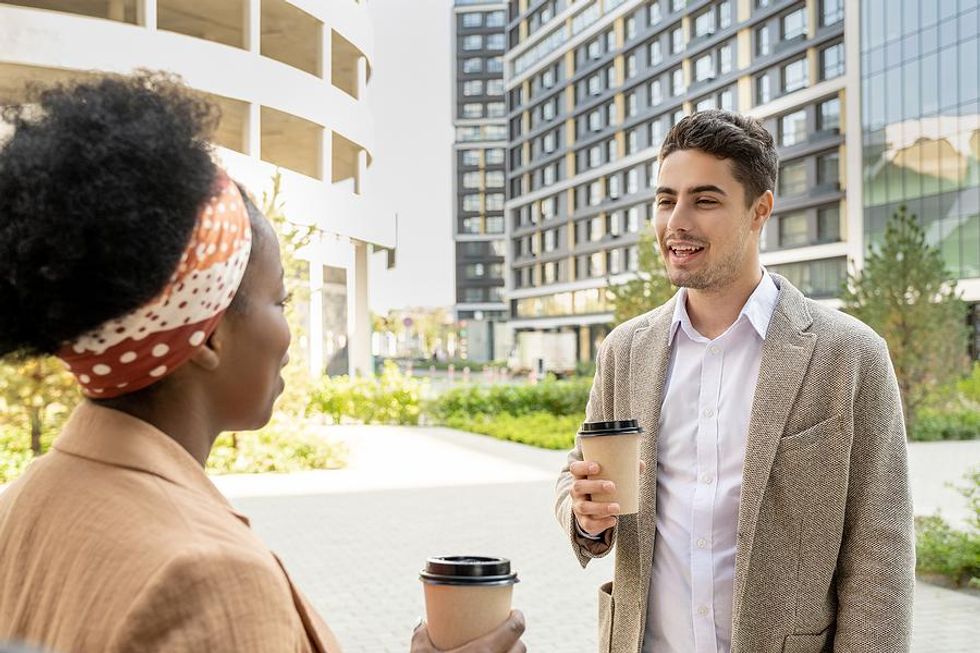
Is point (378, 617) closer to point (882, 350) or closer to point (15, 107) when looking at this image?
point (882, 350)

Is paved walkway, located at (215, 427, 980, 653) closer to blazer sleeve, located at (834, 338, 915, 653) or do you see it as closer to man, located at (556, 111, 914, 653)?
man, located at (556, 111, 914, 653)

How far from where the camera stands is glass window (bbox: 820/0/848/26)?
54500mm

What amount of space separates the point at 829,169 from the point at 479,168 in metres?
79.5

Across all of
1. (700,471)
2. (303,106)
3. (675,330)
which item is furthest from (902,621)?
(303,106)

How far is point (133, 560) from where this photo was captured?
1.20 meters

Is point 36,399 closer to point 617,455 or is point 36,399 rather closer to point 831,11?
point 617,455

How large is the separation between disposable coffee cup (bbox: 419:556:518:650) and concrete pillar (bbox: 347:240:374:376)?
3121 centimetres

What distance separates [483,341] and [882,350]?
12810 cm

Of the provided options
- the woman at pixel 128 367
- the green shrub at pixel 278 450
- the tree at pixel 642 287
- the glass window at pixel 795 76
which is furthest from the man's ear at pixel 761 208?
the glass window at pixel 795 76

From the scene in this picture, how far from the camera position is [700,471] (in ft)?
8.91

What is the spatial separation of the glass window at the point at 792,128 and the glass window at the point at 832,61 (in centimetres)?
249

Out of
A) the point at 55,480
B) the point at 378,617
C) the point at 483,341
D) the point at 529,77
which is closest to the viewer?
the point at 55,480

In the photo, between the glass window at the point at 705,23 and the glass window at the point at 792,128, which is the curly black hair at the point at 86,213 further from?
the glass window at the point at 705,23

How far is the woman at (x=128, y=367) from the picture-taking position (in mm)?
1198
